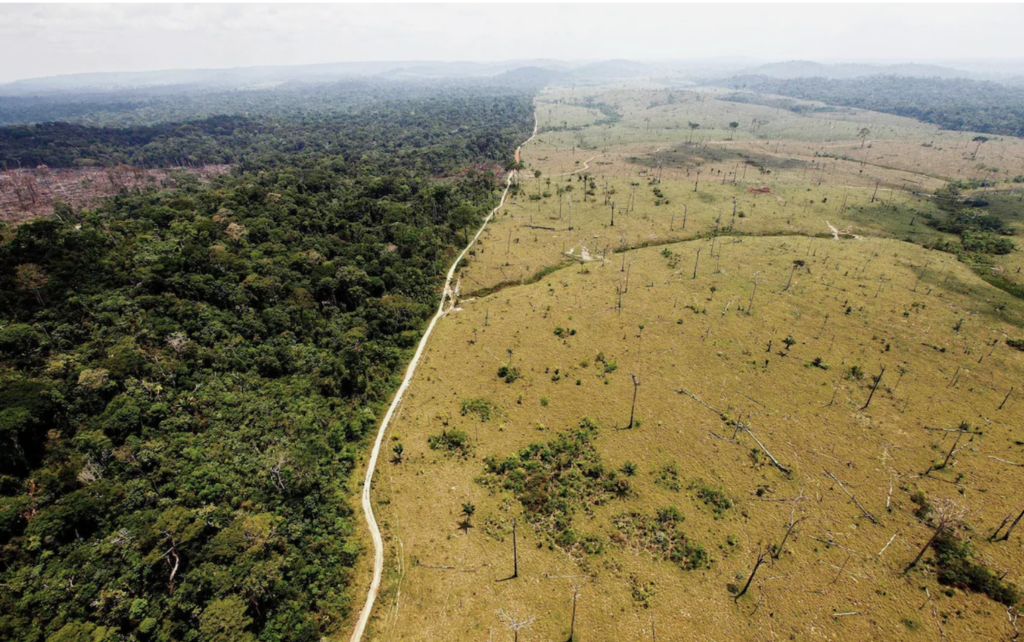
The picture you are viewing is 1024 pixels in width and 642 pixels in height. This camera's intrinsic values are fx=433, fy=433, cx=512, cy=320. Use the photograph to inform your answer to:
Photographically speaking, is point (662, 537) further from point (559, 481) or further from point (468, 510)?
point (468, 510)

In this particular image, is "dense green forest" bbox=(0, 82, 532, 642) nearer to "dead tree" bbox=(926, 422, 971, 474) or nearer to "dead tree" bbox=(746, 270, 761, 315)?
"dead tree" bbox=(746, 270, 761, 315)

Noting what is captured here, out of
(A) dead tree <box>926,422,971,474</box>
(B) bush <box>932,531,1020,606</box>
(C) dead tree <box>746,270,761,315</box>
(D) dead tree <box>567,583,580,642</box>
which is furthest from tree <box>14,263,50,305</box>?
(A) dead tree <box>926,422,971,474</box>

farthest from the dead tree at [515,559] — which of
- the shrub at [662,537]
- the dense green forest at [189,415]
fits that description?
the dense green forest at [189,415]

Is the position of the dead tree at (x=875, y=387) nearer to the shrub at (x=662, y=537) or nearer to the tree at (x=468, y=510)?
the shrub at (x=662, y=537)

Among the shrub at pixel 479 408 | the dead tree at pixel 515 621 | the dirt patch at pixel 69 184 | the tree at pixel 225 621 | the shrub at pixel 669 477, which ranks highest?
the dirt patch at pixel 69 184

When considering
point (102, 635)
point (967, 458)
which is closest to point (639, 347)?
point (967, 458)

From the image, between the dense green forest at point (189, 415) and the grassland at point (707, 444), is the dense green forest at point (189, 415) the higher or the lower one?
the higher one

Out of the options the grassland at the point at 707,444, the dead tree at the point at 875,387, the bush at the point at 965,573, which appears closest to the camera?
the bush at the point at 965,573
